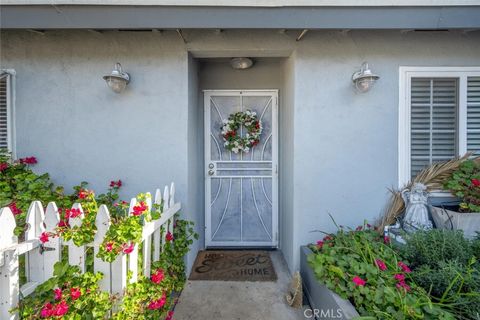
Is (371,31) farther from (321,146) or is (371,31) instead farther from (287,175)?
(287,175)

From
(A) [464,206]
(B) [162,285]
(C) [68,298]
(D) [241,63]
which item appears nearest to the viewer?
(C) [68,298]

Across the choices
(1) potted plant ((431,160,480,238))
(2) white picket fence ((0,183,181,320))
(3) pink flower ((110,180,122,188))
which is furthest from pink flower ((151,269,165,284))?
(1) potted plant ((431,160,480,238))

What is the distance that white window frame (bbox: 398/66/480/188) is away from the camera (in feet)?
8.26

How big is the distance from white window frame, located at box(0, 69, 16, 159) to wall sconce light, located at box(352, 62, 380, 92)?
359 cm

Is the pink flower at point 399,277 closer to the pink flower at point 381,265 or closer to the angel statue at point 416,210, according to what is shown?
the pink flower at point 381,265

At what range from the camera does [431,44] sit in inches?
99.3

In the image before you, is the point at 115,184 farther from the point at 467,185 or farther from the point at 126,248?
the point at 467,185

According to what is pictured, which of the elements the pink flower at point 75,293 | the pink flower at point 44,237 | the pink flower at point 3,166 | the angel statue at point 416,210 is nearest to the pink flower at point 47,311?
the pink flower at point 75,293

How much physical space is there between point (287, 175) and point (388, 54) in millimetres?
1678

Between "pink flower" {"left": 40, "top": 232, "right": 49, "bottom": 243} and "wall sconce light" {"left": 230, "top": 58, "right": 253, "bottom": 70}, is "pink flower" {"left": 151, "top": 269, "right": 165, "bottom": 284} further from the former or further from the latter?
"wall sconce light" {"left": 230, "top": 58, "right": 253, "bottom": 70}

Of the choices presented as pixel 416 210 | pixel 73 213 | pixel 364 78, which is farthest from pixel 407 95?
pixel 73 213

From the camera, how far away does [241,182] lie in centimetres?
343

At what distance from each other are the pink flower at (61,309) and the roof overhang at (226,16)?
7.09 ft

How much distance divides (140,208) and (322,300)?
160 cm
